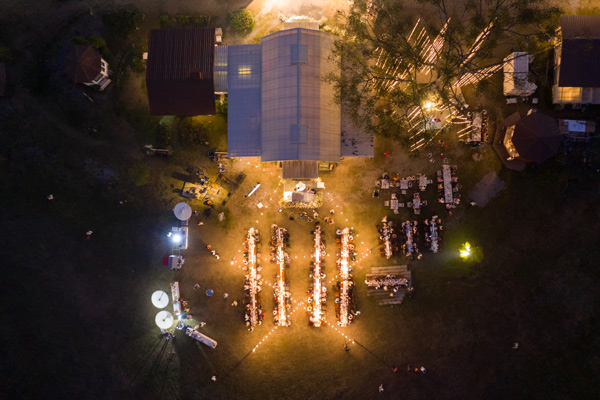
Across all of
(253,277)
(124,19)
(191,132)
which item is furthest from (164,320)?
(124,19)

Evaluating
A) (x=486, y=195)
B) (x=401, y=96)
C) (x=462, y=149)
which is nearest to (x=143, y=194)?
(x=401, y=96)

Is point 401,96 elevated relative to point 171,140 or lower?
elevated

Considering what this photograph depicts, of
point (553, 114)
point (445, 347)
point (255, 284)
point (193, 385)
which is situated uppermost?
point (553, 114)

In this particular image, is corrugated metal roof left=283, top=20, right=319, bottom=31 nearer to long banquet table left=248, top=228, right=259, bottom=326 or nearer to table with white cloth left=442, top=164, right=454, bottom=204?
table with white cloth left=442, top=164, right=454, bottom=204

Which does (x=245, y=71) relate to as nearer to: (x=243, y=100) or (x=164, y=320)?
(x=243, y=100)

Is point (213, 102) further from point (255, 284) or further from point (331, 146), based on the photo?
point (255, 284)

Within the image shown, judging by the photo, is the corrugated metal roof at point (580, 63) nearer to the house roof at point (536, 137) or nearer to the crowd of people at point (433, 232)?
the house roof at point (536, 137)

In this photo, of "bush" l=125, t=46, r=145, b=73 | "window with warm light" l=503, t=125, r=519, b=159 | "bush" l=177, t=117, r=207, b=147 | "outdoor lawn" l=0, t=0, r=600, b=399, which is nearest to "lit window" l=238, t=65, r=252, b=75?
"outdoor lawn" l=0, t=0, r=600, b=399
